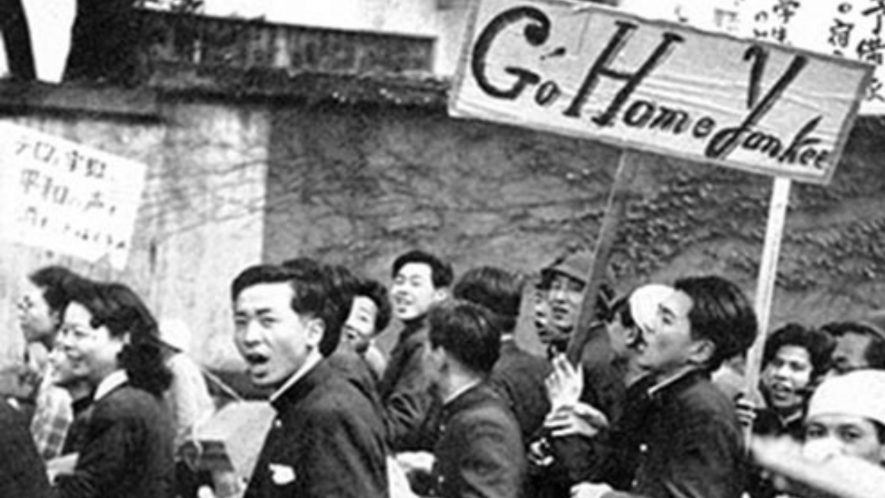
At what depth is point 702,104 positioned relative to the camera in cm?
773

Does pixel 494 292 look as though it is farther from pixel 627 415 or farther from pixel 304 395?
pixel 304 395

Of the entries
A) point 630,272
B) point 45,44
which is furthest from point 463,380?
point 45,44

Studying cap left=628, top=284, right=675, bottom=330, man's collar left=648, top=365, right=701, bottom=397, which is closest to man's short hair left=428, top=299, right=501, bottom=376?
cap left=628, top=284, right=675, bottom=330

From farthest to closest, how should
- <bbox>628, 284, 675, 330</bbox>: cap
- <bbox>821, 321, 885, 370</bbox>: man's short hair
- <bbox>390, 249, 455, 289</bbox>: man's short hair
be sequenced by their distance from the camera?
<bbox>390, 249, 455, 289</bbox>: man's short hair
<bbox>821, 321, 885, 370</bbox>: man's short hair
<bbox>628, 284, 675, 330</bbox>: cap

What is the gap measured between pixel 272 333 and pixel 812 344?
119 inches

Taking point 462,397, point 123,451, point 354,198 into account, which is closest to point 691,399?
point 462,397

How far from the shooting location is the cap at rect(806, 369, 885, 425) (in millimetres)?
5504

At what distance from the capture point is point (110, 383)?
755 centimetres

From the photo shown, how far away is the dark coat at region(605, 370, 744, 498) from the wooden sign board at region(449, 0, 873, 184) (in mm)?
1274

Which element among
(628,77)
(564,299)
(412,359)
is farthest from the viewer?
(412,359)

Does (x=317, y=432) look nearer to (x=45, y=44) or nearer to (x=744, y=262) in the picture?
(x=744, y=262)

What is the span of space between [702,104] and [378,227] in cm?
555

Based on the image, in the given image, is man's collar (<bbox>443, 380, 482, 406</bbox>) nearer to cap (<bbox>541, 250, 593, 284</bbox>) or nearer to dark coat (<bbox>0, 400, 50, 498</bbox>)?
cap (<bbox>541, 250, 593, 284</bbox>)

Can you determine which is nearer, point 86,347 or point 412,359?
point 86,347
